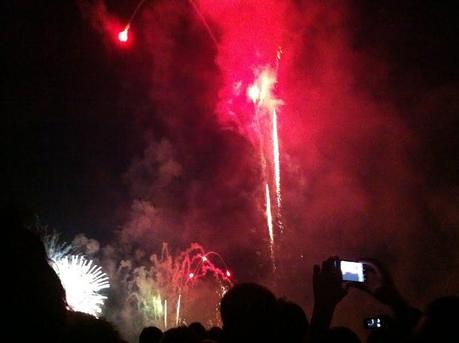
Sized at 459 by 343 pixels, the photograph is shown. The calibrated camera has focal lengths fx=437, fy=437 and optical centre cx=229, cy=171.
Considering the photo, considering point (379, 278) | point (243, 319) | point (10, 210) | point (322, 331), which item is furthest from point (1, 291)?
point (379, 278)

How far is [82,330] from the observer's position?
2.04 metres

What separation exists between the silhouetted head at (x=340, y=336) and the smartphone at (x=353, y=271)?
76cm

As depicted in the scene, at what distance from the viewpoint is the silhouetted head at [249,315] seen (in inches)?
89.8

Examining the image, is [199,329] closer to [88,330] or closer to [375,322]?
[375,322]

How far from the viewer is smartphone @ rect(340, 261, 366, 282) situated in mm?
3217

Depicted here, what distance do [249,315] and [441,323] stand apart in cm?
96

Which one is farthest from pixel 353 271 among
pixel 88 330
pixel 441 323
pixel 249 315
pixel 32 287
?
pixel 32 287

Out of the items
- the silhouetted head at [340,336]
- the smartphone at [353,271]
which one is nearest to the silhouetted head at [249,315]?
the silhouetted head at [340,336]

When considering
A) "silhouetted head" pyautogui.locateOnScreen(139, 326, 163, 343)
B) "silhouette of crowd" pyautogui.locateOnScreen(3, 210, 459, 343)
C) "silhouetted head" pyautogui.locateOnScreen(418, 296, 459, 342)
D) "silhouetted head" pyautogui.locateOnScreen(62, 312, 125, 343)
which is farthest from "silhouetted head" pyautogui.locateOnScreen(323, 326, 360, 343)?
"silhouetted head" pyautogui.locateOnScreen(139, 326, 163, 343)

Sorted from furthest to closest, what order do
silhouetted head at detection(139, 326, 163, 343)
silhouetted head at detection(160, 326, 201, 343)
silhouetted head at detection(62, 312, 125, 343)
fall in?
1. silhouetted head at detection(139, 326, 163, 343)
2. silhouetted head at detection(160, 326, 201, 343)
3. silhouetted head at detection(62, 312, 125, 343)

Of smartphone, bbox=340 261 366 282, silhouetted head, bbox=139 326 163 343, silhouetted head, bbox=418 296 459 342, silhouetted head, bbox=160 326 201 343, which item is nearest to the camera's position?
silhouetted head, bbox=418 296 459 342

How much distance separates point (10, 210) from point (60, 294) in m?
0.30

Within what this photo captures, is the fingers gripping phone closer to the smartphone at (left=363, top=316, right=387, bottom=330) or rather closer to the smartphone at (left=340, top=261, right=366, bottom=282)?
the smartphone at (left=363, top=316, right=387, bottom=330)

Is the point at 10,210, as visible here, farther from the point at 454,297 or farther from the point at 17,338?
the point at 454,297
